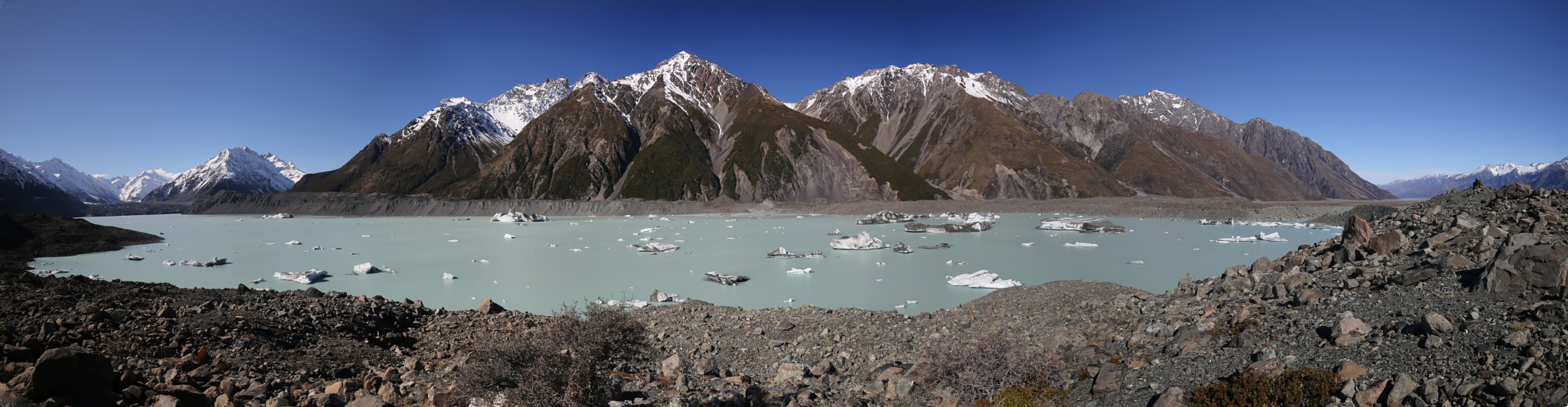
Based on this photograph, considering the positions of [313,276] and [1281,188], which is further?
[1281,188]

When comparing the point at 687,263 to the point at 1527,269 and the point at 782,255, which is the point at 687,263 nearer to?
the point at 782,255

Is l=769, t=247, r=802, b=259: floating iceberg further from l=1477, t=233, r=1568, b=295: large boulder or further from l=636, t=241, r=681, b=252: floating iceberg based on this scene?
l=1477, t=233, r=1568, b=295: large boulder

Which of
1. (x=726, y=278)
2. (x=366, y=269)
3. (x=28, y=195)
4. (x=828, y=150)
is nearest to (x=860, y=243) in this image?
(x=726, y=278)

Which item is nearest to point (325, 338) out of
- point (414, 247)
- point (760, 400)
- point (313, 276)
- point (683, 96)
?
point (760, 400)

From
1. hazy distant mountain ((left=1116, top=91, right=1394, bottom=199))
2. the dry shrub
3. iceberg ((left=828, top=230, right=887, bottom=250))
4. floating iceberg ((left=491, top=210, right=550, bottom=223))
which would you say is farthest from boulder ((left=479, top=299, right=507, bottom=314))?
hazy distant mountain ((left=1116, top=91, right=1394, bottom=199))

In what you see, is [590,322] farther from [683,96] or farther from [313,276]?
[683,96]

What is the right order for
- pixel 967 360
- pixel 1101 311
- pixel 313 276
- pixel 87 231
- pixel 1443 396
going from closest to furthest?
pixel 1443 396
pixel 967 360
pixel 1101 311
pixel 313 276
pixel 87 231

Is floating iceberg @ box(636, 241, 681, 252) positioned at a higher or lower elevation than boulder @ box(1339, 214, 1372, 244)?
lower
